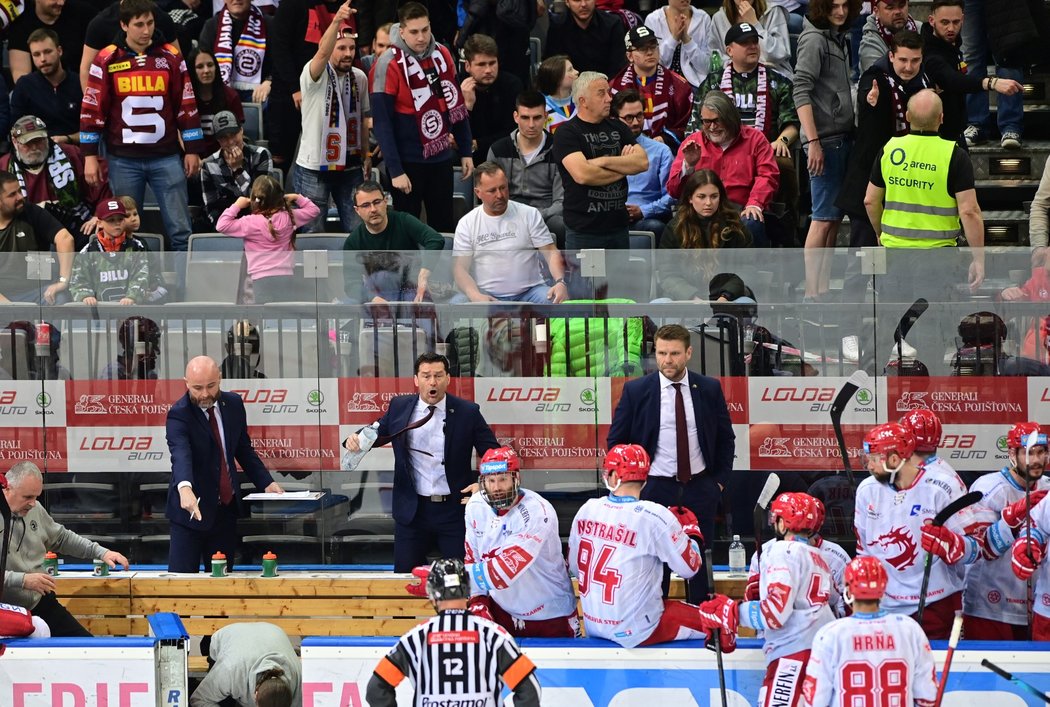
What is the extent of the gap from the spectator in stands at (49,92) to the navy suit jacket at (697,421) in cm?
584

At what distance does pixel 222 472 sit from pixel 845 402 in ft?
12.6

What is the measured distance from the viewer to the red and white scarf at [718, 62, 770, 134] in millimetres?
12508

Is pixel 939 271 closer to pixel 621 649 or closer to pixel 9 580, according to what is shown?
pixel 621 649

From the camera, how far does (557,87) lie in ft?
41.4

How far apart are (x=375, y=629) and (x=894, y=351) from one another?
11.8 ft

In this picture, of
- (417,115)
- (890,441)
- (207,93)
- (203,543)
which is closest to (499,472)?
(890,441)

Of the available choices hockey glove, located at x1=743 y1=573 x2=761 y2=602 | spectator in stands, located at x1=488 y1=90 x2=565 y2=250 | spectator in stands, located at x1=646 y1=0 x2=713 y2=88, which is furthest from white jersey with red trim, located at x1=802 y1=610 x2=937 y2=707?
spectator in stands, located at x1=646 y1=0 x2=713 y2=88

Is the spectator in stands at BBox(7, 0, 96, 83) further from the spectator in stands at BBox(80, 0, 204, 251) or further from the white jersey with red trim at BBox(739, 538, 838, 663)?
the white jersey with red trim at BBox(739, 538, 838, 663)

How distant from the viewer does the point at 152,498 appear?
10734 mm

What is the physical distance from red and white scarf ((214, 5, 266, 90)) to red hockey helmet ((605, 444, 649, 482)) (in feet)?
21.4

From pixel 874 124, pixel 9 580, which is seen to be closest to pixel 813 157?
pixel 874 124

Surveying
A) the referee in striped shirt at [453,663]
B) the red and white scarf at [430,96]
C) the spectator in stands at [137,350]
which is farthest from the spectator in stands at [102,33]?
the referee in striped shirt at [453,663]

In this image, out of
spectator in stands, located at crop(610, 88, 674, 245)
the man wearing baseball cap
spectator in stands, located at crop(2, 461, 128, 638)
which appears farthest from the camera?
the man wearing baseball cap

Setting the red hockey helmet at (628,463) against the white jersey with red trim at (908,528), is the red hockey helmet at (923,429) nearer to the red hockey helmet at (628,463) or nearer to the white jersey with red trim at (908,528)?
the white jersey with red trim at (908,528)
